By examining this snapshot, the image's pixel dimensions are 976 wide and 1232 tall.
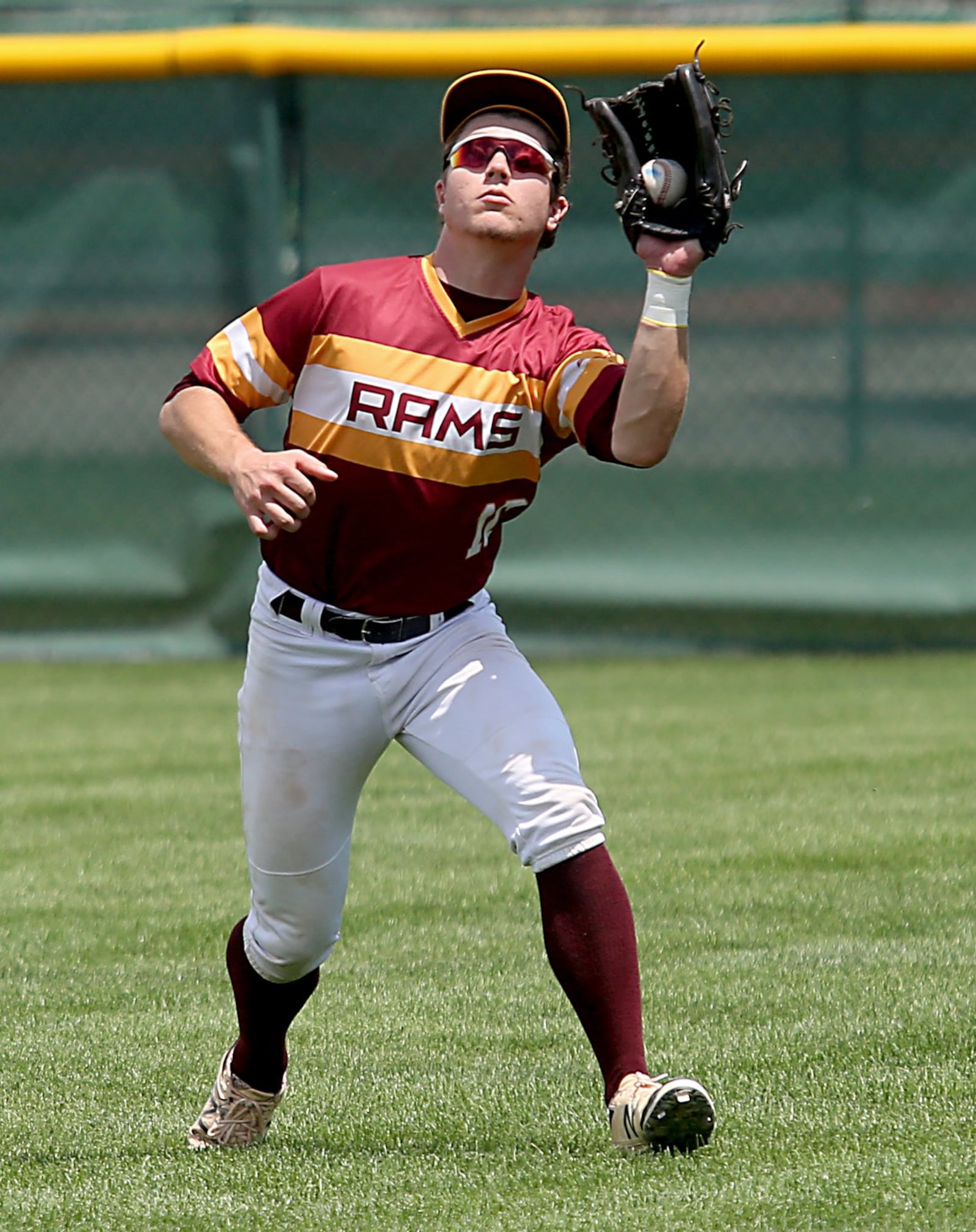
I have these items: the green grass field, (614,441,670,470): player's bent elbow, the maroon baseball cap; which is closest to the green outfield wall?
the green grass field

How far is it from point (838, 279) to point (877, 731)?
2754 millimetres

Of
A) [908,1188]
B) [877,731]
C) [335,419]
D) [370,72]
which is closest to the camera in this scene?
[908,1188]

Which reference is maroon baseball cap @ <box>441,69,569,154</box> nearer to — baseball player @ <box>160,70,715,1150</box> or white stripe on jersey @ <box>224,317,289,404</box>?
baseball player @ <box>160,70,715,1150</box>

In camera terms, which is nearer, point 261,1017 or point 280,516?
point 280,516

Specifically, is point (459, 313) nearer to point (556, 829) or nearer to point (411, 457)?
point (411, 457)

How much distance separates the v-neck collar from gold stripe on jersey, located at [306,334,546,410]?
0.09m

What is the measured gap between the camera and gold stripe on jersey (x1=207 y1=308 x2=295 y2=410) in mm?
3387

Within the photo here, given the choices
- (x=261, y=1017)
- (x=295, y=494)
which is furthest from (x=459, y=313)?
(x=261, y=1017)

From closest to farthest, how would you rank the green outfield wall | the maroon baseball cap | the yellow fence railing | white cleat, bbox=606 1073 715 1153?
white cleat, bbox=606 1073 715 1153 < the maroon baseball cap < the yellow fence railing < the green outfield wall

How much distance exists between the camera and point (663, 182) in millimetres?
3121

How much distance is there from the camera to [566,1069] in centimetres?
368

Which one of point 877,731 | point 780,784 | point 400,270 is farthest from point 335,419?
point 877,731

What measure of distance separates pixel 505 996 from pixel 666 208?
1850 millimetres

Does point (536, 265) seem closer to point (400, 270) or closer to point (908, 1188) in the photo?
point (400, 270)
